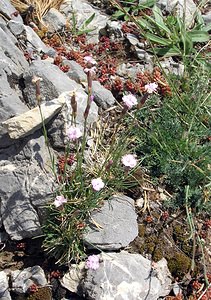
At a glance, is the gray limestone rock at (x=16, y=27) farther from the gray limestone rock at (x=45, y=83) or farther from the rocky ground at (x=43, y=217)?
the gray limestone rock at (x=45, y=83)

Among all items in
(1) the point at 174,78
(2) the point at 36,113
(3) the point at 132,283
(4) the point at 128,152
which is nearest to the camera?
(3) the point at 132,283

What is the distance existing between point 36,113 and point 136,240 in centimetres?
145

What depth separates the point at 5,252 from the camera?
170 inches

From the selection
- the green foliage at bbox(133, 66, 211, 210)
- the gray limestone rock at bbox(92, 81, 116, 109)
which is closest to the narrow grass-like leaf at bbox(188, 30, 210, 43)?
the green foliage at bbox(133, 66, 211, 210)

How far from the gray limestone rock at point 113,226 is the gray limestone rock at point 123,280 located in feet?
0.35

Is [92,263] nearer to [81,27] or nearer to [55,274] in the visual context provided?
[55,274]

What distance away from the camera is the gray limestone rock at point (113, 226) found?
4234 millimetres

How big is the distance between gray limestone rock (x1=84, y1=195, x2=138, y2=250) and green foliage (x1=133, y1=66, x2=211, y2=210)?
21.2 inches

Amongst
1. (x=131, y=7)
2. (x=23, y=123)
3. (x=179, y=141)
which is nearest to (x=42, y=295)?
(x=23, y=123)

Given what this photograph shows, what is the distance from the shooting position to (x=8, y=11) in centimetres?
561

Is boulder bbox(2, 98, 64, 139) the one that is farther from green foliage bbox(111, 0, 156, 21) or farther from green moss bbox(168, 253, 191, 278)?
green foliage bbox(111, 0, 156, 21)

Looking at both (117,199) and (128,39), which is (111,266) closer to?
(117,199)

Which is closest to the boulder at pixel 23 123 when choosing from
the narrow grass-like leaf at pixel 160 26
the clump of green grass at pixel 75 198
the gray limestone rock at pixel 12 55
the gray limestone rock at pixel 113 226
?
the clump of green grass at pixel 75 198

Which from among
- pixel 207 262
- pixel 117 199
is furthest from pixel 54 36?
pixel 207 262
